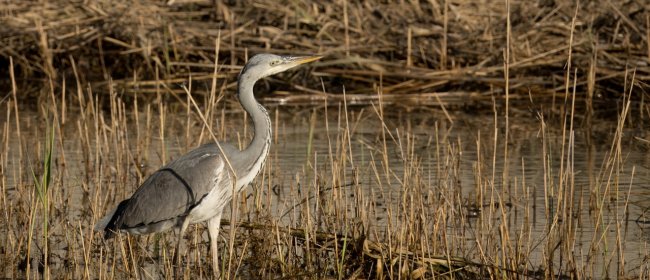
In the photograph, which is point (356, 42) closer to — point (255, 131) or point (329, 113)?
point (329, 113)

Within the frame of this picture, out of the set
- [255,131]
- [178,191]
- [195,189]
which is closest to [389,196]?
[255,131]

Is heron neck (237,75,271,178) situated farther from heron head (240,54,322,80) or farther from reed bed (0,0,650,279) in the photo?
reed bed (0,0,650,279)

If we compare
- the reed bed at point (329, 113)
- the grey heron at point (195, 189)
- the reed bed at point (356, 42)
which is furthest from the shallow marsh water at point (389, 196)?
the reed bed at point (356, 42)

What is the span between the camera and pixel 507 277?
5.39 m

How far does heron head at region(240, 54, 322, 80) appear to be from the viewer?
6324 mm

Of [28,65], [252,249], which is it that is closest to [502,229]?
[252,249]

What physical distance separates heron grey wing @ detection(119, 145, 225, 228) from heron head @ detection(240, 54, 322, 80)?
1.61ft

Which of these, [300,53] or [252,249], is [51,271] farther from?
[300,53]

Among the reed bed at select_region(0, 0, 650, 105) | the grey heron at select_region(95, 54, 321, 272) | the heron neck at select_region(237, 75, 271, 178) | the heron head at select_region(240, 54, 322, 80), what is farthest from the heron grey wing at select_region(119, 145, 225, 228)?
the reed bed at select_region(0, 0, 650, 105)

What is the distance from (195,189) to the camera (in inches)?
240

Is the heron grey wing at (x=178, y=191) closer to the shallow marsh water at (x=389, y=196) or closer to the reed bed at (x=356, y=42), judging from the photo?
the shallow marsh water at (x=389, y=196)

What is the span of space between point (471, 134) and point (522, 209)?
3089 mm

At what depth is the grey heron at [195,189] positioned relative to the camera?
6090 mm

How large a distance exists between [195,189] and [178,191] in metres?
0.13
